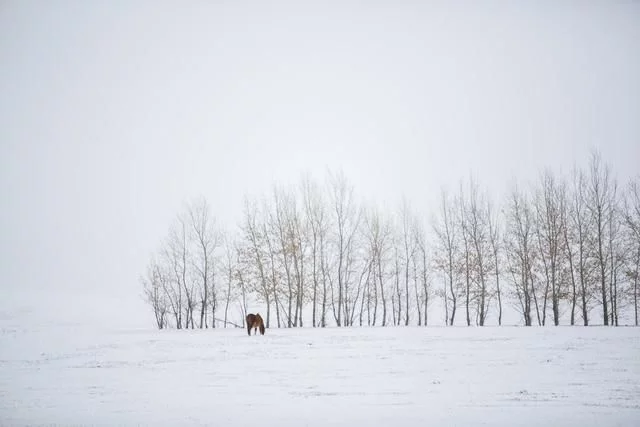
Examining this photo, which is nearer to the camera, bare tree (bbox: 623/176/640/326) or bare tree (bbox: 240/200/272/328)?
bare tree (bbox: 623/176/640/326)

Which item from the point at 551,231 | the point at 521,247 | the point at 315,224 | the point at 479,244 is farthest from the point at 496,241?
the point at 315,224

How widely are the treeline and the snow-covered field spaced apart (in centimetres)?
1176

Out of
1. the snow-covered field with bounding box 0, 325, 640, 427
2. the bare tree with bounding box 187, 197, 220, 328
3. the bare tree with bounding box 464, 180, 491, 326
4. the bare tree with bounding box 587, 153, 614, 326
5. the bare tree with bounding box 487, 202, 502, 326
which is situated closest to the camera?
the snow-covered field with bounding box 0, 325, 640, 427

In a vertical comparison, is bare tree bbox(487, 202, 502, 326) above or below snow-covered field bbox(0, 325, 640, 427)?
above

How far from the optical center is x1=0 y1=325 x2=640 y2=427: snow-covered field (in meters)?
9.59

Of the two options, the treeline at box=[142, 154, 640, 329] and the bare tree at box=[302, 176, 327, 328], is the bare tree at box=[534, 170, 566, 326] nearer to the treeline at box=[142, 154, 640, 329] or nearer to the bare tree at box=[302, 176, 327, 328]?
the treeline at box=[142, 154, 640, 329]

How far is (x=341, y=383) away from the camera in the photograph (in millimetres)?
12758

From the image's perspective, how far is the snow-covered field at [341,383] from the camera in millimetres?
9594

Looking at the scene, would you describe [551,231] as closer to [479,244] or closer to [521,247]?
[521,247]

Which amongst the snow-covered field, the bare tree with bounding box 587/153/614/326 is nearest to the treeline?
the bare tree with bounding box 587/153/614/326

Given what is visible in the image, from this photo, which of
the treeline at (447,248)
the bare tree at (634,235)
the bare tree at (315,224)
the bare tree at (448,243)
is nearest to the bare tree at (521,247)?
the treeline at (447,248)

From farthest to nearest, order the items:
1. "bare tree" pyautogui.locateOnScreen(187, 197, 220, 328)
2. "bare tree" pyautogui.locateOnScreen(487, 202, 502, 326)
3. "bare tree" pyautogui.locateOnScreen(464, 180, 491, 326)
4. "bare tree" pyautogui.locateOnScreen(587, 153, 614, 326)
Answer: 1. "bare tree" pyautogui.locateOnScreen(187, 197, 220, 328)
2. "bare tree" pyautogui.locateOnScreen(464, 180, 491, 326)
3. "bare tree" pyautogui.locateOnScreen(487, 202, 502, 326)
4. "bare tree" pyautogui.locateOnScreen(587, 153, 614, 326)

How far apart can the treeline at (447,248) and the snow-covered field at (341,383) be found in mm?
11763

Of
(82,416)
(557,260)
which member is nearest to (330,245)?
(557,260)
